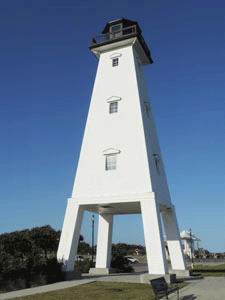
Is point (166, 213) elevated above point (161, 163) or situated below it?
below

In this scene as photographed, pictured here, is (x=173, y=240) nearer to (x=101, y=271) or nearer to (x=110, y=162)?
(x=101, y=271)

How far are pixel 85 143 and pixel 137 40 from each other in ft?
32.0

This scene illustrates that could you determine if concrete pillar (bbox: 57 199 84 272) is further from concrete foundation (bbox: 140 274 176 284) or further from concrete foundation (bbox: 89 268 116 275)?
concrete foundation (bbox: 140 274 176 284)

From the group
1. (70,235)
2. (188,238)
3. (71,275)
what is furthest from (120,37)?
(188,238)

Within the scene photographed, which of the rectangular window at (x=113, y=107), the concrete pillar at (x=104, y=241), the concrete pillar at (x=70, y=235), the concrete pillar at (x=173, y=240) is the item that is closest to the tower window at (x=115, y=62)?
the rectangular window at (x=113, y=107)

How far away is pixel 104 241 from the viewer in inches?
935

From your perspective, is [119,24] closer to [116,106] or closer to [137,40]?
[137,40]

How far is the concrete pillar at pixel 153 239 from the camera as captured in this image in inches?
637

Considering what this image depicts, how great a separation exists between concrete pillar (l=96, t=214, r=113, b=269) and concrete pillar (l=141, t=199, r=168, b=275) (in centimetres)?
755

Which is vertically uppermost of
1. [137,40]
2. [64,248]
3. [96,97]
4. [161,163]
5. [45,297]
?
[137,40]

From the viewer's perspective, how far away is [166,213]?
74.4 ft

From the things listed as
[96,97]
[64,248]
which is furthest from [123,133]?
[64,248]

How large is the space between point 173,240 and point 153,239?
5.62 meters

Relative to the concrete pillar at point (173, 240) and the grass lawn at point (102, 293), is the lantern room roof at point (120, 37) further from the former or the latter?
the grass lawn at point (102, 293)
